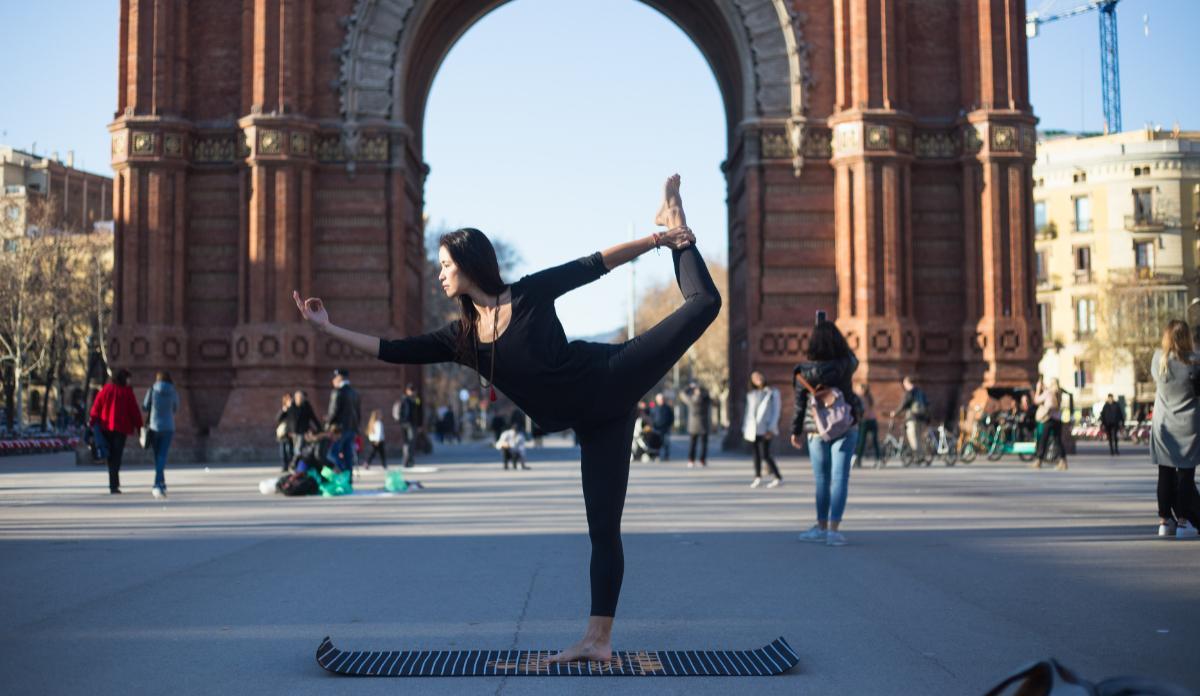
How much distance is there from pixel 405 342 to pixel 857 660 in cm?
263

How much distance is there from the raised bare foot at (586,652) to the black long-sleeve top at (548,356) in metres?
1.00

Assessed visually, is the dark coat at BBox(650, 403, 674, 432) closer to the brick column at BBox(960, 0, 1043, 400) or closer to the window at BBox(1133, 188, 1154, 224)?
the brick column at BBox(960, 0, 1043, 400)

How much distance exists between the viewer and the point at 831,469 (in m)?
12.1

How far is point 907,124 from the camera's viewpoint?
3331cm

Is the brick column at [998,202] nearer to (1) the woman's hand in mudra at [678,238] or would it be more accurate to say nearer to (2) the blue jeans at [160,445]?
(2) the blue jeans at [160,445]

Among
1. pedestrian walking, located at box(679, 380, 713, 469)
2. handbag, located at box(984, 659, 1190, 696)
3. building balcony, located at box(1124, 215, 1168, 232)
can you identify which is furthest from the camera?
building balcony, located at box(1124, 215, 1168, 232)

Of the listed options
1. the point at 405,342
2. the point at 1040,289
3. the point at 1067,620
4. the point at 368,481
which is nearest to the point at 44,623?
the point at 405,342

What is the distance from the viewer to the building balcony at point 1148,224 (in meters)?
72.9

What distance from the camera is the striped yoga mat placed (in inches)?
235

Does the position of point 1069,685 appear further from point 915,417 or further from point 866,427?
point 866,427

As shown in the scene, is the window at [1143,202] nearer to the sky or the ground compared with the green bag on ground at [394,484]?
nearer to the sky

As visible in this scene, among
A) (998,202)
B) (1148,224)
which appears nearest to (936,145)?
(998,202)

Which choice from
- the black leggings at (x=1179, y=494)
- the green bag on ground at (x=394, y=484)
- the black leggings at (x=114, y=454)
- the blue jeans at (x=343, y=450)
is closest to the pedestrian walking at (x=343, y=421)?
the blue jeans at (x=343, y=450)

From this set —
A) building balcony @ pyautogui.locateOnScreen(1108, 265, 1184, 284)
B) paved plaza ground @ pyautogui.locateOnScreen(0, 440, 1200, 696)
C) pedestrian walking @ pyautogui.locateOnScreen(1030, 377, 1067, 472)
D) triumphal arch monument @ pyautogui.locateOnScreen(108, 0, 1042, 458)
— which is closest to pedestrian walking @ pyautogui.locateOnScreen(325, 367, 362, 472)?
paved plaza ground @ pyautogui.locateOnScreen(0, 440, 1200, 696)
